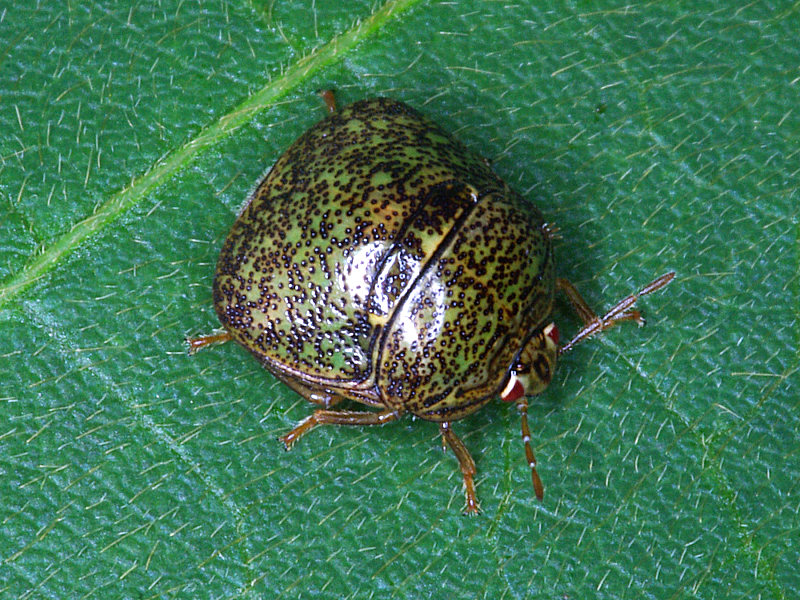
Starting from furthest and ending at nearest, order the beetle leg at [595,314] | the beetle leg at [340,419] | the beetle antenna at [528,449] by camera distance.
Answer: the beetle leg at [595,314] → the beetle leg at [340,419] → the beetle antenna at [528,449]

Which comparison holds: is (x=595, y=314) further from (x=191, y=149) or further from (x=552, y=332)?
(x=191, y=149)

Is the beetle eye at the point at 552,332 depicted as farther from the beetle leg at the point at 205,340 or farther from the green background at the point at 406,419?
the beetle leg at the point at 205,340

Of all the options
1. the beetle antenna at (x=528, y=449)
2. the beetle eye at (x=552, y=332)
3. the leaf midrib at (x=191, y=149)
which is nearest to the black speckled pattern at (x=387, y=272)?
the beetle eye at (x=552, y=332)

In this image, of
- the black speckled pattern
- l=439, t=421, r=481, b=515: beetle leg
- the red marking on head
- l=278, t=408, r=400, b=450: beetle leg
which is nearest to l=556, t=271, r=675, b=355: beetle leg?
the black speckled pattern

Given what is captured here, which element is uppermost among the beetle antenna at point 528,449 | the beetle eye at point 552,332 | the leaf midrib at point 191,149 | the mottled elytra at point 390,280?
the leaf midrib at point 191,149

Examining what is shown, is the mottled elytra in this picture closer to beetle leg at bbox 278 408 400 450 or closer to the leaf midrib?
beetle leg at bbox 278 408 400 450

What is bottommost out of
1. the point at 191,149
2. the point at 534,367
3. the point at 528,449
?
the point at 528,449

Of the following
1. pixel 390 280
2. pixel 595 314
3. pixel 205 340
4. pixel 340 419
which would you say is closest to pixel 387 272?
pixel 390 280
